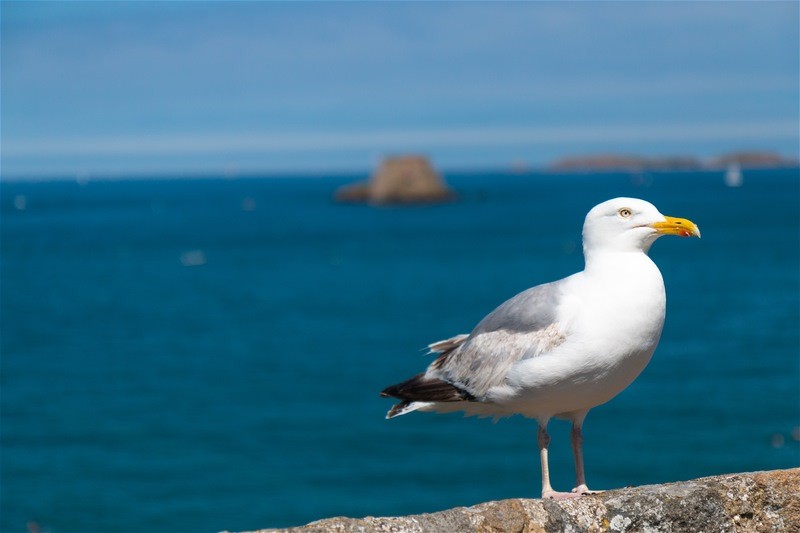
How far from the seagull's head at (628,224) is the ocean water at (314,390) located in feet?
75.0

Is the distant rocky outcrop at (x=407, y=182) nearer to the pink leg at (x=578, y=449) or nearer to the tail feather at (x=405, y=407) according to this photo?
the tail feather at (x=405, y=407)

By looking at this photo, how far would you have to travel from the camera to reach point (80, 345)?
55281 mm

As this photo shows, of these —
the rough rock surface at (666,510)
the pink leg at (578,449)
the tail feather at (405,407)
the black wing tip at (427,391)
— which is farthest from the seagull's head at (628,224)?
the rough rock surface at (666,510)

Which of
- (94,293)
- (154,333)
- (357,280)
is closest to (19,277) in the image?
(94,293)

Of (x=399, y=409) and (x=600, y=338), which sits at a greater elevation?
(x=600, y=338)

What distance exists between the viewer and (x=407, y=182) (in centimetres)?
16975

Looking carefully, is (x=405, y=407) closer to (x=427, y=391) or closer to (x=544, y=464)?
(x=427, y=391)

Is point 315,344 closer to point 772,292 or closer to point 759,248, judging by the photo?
point 772,292

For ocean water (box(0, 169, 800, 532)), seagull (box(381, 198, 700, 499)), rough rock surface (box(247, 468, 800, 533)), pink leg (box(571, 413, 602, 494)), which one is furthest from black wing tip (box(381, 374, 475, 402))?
ocean water (box(0, 169, 800, 532))

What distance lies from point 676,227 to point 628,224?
0.28m

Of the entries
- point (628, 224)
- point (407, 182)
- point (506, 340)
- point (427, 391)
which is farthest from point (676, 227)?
point (407, 182)

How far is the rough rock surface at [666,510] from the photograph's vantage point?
15.8 ft

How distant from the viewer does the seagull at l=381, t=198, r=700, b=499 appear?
627cm

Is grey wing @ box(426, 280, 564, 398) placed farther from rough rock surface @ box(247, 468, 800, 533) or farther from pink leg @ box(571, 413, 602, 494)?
rough rock surface @ box(247, 468, 800, 533)
